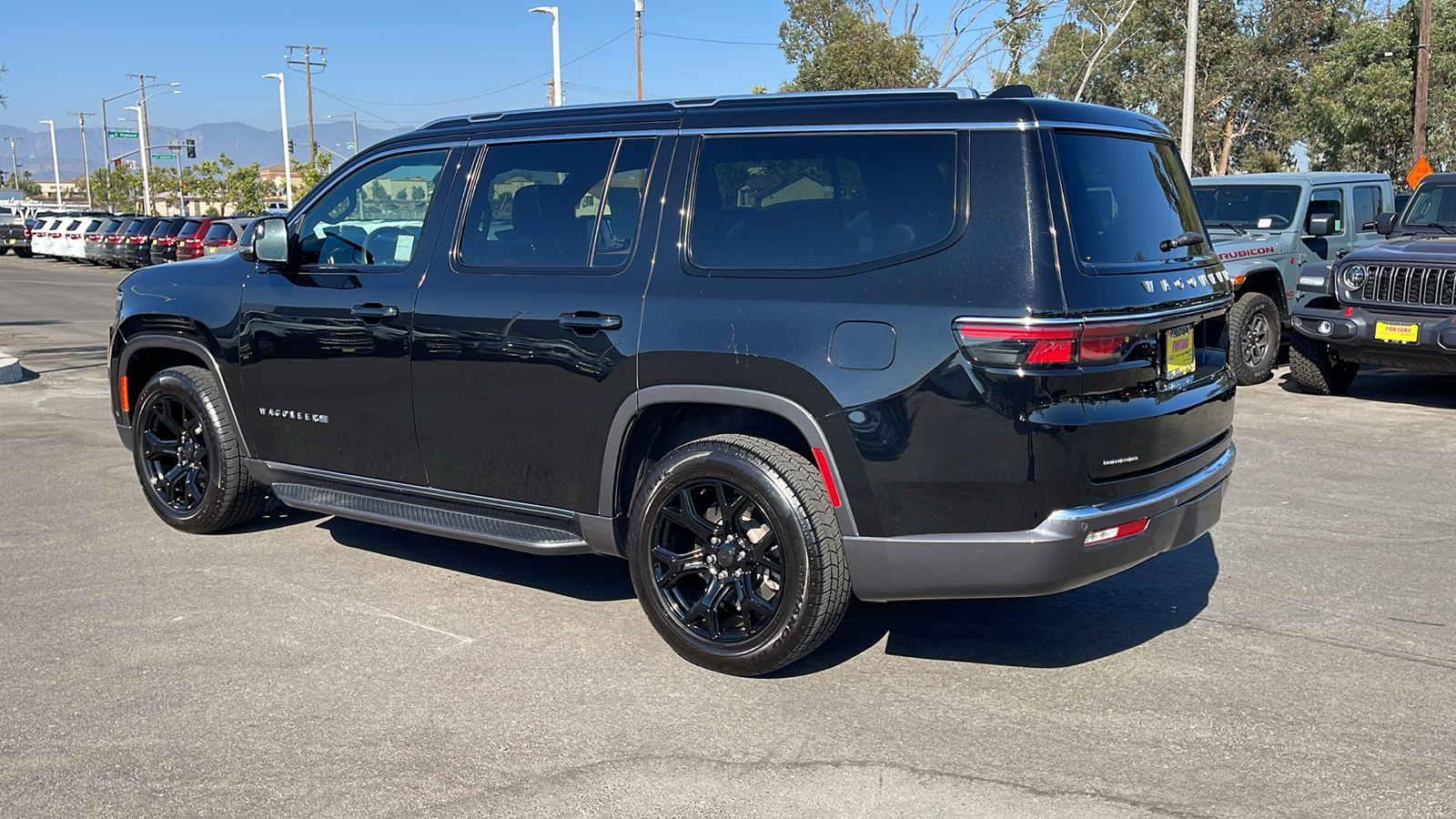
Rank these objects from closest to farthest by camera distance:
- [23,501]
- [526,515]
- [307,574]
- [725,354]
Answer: [725,354]
[526,515]
[307,574]
[23,501]

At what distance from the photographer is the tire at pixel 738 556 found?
417cm

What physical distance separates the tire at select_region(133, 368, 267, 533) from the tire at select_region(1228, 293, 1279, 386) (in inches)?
337

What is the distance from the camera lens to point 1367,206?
511 inches

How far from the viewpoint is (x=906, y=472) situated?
3996 mm

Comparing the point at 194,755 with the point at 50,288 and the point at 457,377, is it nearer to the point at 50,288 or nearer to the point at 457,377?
the point at 457,377

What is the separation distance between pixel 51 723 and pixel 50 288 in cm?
2660

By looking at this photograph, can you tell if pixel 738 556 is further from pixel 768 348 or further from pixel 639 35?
pixel 639 35

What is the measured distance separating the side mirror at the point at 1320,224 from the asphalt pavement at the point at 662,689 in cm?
531

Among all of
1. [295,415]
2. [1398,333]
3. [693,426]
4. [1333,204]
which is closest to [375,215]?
[295,415]

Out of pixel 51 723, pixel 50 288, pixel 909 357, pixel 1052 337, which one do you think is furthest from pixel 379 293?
pixel 50 288

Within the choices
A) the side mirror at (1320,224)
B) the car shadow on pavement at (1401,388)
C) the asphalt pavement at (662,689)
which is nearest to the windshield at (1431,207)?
the side mirror at (1320,224)

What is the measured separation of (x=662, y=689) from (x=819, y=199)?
175 cm

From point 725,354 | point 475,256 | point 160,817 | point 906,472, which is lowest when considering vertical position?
point 160,817

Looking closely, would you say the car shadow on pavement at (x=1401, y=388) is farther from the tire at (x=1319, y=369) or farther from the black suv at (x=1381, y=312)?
the black suv at (x=1381, y=312)
